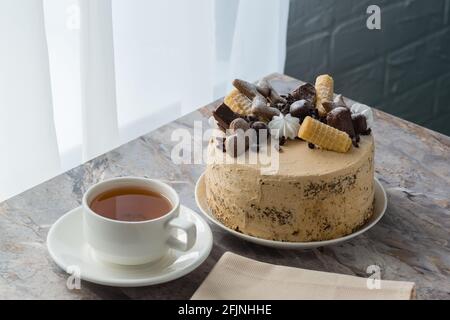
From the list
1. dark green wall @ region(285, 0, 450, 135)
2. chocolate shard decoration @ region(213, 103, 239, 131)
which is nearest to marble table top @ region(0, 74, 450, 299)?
chocolate shard decoration @ region(213, 103, 239, 131)

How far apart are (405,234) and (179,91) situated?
828 millimetres

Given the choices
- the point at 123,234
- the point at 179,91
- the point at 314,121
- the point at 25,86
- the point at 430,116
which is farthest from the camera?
the point at 430,116

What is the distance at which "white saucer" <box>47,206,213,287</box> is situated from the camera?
0.88 meters

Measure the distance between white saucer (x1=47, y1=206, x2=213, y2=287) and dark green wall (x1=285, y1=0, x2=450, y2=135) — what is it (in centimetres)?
121

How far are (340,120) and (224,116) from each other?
0.51 feet

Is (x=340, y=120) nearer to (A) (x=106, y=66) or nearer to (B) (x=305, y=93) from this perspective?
(B) (x=305, y=93)

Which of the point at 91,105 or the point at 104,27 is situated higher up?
the point at 104,27

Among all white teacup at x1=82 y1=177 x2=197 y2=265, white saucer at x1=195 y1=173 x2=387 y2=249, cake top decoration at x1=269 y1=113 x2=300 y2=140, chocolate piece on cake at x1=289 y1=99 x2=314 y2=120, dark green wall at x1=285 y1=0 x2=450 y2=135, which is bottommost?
dark green wall at x1=285 y1=0 x2=450 y2=135

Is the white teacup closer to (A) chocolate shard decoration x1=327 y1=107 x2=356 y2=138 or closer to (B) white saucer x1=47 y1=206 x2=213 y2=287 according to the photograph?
(B) white saucer x1=47 y1=206 x2=213 y2=287

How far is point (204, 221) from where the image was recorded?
38.9 inches

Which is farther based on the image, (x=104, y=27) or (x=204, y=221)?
(x=104, y=27)

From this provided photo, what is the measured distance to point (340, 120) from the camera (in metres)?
1.01

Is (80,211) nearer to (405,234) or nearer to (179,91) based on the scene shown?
(405,234)

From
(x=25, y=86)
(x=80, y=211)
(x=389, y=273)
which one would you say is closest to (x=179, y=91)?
(x=25, y=86)
